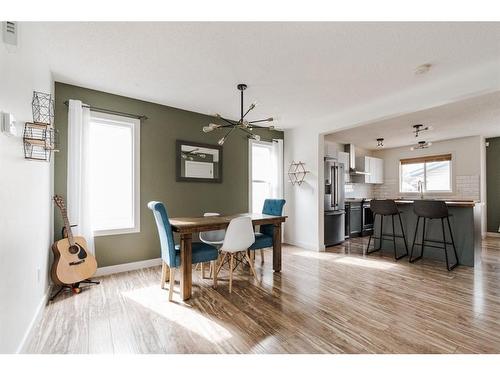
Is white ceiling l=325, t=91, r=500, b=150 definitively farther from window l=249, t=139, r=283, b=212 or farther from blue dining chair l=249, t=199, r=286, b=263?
blue dining chair l=249, t=199, r=286, b=263

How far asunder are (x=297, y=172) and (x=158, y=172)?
9.23 feet

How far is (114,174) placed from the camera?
338cm

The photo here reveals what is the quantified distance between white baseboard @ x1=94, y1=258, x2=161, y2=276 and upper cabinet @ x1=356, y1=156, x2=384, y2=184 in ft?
18.4

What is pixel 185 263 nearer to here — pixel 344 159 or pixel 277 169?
pixel 277 169

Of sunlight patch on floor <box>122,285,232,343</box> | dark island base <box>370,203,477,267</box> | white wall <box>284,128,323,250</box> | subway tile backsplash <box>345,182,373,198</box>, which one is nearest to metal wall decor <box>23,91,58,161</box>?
sunlight patch on floor <box>122,285,232,343</box>

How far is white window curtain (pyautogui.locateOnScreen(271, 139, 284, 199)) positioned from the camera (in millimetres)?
5074

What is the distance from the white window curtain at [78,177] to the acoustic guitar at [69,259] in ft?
0.53

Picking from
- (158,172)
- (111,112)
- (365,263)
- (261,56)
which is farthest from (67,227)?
(365,263)

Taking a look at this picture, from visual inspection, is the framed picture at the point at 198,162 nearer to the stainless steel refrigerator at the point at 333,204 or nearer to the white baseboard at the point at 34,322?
the white baseboard at the point at 34,322

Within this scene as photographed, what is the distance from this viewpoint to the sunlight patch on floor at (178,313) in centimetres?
190

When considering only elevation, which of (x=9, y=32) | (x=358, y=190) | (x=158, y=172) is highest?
(x=9, y=32)

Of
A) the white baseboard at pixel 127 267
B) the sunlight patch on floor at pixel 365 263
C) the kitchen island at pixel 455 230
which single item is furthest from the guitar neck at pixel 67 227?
the kitchen island at pixel 455 230

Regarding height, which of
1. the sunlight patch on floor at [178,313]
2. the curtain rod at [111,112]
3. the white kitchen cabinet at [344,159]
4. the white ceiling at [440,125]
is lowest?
the sunlight patch on floor at [178,313]
